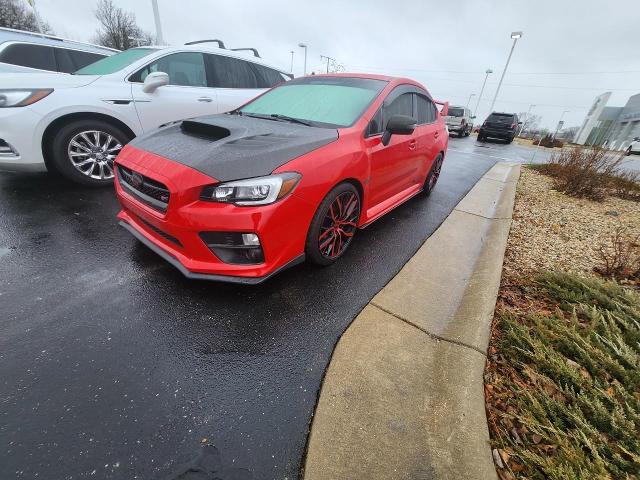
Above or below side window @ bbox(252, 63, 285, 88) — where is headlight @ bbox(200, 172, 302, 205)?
Result: below

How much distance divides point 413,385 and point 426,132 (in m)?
3.38

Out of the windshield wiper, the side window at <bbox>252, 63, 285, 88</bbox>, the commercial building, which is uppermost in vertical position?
the side window at <bbox>252, 63, 285, 88</bbox>

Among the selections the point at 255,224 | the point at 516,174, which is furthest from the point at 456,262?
the point at 516,174

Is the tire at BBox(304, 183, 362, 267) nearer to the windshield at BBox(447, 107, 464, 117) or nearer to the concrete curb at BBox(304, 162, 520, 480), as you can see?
the concrete curb at BBox(304, 162, 520, 480)

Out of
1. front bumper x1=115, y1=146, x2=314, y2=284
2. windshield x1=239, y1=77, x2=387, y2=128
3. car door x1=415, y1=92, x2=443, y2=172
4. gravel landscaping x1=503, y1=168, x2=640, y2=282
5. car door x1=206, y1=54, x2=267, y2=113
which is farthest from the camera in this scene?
car door x1=206, y1=54, x2=267, y2=113

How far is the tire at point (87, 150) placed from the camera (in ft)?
11.6

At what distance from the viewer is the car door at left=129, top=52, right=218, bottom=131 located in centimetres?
402

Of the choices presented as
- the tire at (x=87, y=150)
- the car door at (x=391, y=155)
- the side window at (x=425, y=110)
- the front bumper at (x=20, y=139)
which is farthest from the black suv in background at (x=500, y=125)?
the front bumper at (x=20, y=139)

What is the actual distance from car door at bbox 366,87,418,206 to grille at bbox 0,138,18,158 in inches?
152

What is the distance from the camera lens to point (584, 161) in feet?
18.9

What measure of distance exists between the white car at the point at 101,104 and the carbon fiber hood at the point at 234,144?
1669mm

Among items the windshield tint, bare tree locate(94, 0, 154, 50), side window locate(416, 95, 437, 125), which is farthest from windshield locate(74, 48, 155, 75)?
bare tree locate(94, 0, 154, 50)

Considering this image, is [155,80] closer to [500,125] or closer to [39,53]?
[39,53]

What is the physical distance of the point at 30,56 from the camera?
611 cm
